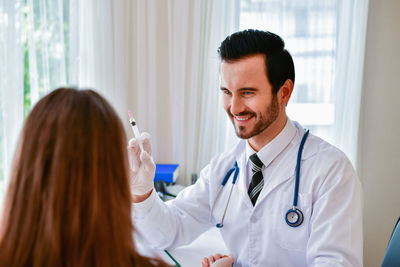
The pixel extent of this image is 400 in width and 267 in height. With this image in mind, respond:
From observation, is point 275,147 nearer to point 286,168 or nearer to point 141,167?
point 286,168

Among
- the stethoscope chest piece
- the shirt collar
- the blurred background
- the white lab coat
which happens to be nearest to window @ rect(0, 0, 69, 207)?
the blurred background

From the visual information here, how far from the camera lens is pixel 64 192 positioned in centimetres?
60

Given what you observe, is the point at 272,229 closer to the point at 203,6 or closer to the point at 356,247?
the point at 356,247

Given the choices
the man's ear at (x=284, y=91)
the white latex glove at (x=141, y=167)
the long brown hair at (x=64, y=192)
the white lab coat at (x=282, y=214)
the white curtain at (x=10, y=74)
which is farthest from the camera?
the white curtain at (x=10, y=74)

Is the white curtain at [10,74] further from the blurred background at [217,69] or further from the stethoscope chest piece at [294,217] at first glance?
the stethoscope chest piece at [294,217]

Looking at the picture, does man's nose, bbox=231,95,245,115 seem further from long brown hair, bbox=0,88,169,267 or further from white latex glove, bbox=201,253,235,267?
long brown hair, bbox=0,88,169,267

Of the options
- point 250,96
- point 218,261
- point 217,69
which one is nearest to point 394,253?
point 218,261

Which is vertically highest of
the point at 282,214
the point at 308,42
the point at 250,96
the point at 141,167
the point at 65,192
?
the point at 308,42

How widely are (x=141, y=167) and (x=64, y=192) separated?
23.2 inches

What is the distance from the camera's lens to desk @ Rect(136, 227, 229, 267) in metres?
1.21

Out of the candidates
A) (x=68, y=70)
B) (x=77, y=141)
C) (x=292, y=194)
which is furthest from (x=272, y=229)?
Result: (x=68, y=70)

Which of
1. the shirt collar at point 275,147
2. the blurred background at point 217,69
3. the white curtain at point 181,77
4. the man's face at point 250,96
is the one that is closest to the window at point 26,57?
the blurred background at point 217,69

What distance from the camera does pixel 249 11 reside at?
81.4 inches

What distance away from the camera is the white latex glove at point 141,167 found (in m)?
1.17
